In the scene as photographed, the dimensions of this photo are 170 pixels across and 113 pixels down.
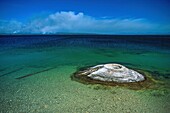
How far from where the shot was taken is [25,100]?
30.1ft

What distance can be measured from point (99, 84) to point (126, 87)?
2088mm

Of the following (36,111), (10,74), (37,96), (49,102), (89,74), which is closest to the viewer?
(36,111)

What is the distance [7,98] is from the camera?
9.45 m

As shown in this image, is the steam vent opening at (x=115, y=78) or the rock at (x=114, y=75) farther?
the rock at (x=114, y=75)

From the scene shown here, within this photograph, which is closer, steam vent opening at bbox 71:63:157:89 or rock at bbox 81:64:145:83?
steam vent opening at bbox 71:63:157:89

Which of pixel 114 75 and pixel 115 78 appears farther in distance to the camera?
pixel 114 75

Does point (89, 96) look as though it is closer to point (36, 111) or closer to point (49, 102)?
point (49, 102)

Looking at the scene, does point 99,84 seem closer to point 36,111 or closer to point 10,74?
point 36,111

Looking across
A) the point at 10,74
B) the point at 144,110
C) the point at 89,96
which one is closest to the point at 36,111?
the point at 89,96

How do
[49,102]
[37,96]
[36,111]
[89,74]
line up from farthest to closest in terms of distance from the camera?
[89,74]
[37,96]
[49,102]
[36,111]

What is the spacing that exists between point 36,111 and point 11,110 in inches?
53.3

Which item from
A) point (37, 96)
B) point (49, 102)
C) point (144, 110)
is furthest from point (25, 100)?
point (144, 110)

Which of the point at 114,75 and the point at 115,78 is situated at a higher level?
the point at 114,75

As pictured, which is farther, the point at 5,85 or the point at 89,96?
the point at 5,85
